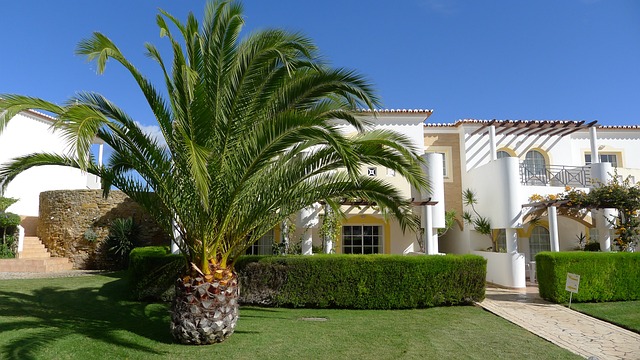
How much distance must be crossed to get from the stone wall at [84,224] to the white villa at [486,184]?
2364 millimetres

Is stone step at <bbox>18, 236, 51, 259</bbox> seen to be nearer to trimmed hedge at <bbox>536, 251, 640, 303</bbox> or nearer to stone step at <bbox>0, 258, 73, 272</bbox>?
stone step at <bbox>0, 258, 73, 272</bbox>

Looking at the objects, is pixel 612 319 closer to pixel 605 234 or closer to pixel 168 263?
pixel 605 234

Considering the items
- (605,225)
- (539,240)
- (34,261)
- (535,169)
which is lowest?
(34,261)

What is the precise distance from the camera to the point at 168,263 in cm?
1210

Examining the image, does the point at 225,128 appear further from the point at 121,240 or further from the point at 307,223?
the point at 121,240

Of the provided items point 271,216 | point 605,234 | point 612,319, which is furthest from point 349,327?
point 605,234

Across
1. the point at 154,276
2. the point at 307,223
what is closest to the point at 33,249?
the point at 154,276

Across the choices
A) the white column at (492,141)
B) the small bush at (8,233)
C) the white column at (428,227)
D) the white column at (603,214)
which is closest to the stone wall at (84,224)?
the small bush at (8,233)

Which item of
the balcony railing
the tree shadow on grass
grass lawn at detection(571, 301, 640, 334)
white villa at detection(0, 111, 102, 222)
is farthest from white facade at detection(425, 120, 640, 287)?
white villa at detection(0, 111, 102, 222)

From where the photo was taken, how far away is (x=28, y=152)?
2212 cm

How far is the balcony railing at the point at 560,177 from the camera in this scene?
59.8ft

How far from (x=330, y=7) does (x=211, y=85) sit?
6441 millimetres

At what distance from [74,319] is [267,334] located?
4283 mm

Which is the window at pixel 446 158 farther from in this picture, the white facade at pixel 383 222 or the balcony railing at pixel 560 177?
the balcony railing at pixel 560 177
